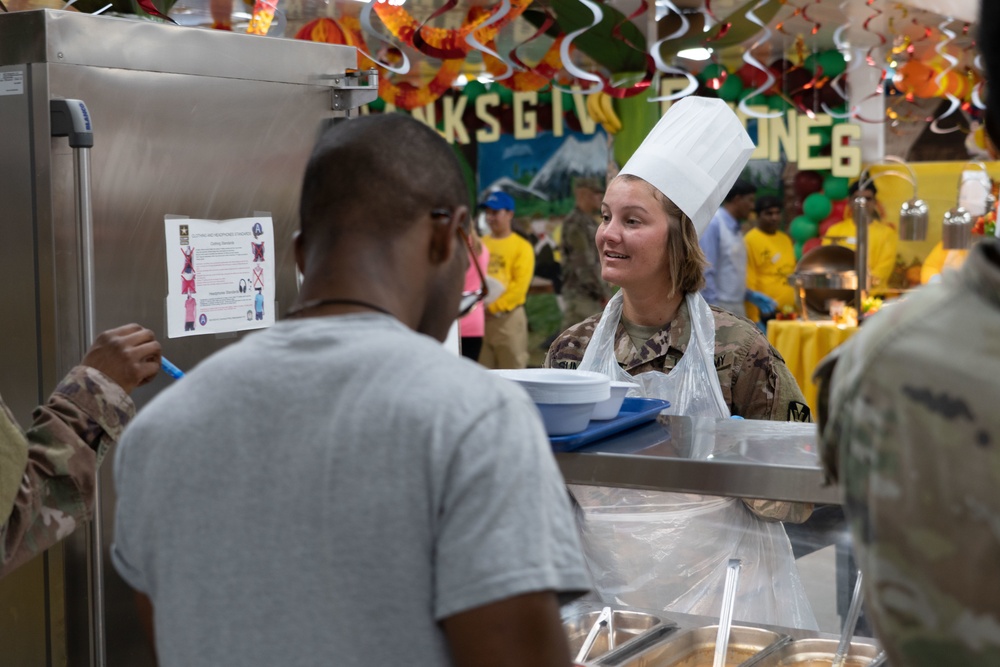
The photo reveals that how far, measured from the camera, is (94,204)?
2.40 metres

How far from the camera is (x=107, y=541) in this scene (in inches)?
96.3

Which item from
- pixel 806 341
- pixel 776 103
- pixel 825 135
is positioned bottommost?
pixel 806 341

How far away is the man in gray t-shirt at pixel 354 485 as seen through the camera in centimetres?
95

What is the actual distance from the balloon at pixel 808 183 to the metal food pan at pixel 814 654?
918 centimetres

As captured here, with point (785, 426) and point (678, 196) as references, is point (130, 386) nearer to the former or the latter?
point (785, 426)

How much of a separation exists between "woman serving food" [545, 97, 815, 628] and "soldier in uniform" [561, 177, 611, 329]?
22.0 feet

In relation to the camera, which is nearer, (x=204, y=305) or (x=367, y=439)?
(x=367, y=439)

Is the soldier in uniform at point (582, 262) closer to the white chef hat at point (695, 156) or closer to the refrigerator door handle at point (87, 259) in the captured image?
the white chef hat at point (695, 156)

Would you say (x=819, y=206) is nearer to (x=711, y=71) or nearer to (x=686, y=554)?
(x=711, y=71)

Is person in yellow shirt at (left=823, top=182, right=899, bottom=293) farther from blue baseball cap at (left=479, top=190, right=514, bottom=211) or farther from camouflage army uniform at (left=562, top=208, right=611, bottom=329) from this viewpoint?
blue baseball cap at (left=479, top=190, right=514, bottom=211)

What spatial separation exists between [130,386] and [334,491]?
3.40ft

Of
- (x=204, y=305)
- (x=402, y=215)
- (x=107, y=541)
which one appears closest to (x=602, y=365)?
(x=204, y=305)

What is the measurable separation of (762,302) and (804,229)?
2.21 metres

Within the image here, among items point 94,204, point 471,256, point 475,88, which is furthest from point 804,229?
point 471,256
